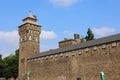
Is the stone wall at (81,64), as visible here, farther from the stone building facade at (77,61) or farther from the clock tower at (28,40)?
the clock tower at (28,40)

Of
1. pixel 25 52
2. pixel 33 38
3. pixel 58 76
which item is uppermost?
pixel 33 38

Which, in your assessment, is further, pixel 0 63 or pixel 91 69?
pixel 0 63

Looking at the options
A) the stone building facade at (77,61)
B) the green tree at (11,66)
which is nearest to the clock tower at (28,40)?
the stone building facade at (77,61)

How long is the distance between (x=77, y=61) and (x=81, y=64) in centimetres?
84

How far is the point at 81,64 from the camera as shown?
2830 cm

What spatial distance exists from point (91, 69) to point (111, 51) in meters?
3.50

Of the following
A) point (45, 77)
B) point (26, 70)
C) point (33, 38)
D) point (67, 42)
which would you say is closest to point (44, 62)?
point (45, 77)

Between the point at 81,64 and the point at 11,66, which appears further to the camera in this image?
the point at 11,66

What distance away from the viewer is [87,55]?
2739 cm

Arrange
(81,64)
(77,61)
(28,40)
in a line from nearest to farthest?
(81,64), (77,61), (28,40)

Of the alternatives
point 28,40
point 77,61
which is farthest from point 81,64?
point 28,40

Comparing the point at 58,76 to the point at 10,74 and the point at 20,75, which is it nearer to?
the point at 20,75

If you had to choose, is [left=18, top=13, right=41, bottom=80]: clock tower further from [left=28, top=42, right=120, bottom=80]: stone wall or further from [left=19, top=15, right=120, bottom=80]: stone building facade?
[left=28, top=42, right=120, bottom=80]: stone wall

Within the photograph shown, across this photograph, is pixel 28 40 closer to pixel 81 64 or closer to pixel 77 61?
pixel 77 61
